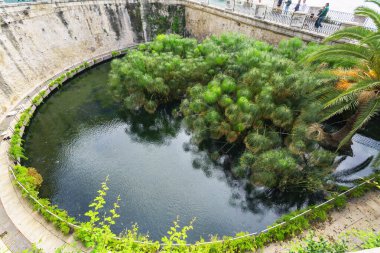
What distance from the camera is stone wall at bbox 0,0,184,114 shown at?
16094 millimetres

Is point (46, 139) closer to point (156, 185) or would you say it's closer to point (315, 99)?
point (156, 185)

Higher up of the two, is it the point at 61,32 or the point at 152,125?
the point at 61,32

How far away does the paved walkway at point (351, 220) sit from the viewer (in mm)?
8508

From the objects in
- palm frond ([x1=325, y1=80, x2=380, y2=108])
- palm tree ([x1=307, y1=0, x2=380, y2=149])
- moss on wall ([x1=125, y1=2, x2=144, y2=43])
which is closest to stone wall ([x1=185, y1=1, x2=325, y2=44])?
moss on wall ([x1=125, y1=2, x2=144, y2=43])

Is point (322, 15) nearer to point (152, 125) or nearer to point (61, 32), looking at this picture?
point (152, 125)

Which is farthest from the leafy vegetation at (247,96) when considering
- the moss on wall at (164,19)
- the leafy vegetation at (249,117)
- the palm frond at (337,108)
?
the moss on wall at (164,19)

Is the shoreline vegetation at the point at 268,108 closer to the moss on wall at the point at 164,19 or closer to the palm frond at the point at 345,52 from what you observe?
the palm frond at the point at 345,52

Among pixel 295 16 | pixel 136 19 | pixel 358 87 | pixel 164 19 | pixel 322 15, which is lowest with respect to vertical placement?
pixel 164 19

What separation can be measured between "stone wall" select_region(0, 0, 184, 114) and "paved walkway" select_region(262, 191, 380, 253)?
56.3 feet

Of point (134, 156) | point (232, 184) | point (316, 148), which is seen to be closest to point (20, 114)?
point (134, 156)

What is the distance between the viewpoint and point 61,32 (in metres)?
19.8

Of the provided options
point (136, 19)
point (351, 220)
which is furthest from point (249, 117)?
point (136, 19)

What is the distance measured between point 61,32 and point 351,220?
75.6 feet

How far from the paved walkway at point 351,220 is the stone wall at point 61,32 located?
17.2 m
